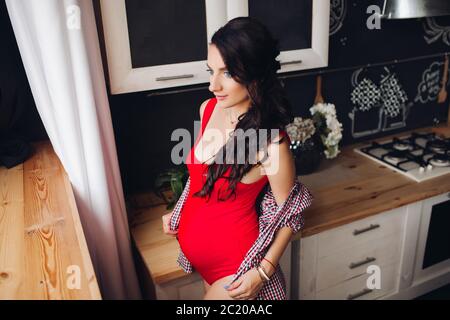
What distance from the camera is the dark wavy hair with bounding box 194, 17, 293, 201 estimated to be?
46.1 inches

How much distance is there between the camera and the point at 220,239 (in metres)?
1.36

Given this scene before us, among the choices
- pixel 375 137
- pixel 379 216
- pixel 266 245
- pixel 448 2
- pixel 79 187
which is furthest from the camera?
pixel 375 137

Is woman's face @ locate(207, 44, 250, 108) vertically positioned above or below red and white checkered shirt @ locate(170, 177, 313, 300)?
above

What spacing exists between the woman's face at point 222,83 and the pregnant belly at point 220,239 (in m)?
0.38

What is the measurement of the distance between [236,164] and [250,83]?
0.83 feet

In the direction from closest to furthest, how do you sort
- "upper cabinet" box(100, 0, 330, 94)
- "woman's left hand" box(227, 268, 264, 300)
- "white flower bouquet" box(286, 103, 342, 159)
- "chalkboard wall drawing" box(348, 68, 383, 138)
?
1. "woman's left hand" box(227, 268, 264, 300)
2. "upper cabinet" box(100, 0, 330, 94)
3. "white flower bouquet" box(286, 103, 342, 159)
4. "chalkboard wall drawing" box(348, 68, 383, 138)

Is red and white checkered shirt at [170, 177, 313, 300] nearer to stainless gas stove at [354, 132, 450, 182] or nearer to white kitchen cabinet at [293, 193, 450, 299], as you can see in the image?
white kitchen cabinet at [293, 193, 450, 299]

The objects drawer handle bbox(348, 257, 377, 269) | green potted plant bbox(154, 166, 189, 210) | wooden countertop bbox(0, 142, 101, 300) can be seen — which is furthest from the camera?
drawer handle bbox(348, 257, 377, 269)

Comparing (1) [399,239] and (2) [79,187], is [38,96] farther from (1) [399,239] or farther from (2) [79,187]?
(1) [399,239]

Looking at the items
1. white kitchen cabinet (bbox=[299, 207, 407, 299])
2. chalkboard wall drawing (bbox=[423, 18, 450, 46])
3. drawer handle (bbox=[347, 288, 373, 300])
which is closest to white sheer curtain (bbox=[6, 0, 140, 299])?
white kitchen cabinet (bbox=[299, 207, 407, 299])

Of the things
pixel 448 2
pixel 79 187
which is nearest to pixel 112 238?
pixel 79 187

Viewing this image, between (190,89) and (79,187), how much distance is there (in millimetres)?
696
